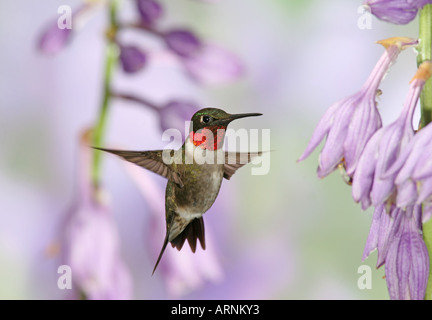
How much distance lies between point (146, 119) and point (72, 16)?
45cm

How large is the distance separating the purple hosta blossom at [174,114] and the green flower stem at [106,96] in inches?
A: 2.4

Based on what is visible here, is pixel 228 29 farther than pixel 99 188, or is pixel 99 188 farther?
pixel 228 29

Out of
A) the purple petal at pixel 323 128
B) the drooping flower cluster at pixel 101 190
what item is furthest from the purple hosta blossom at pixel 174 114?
the purple petal at pixel 323 128

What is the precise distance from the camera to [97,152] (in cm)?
69

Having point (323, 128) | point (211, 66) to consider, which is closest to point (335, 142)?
point (323, 128)

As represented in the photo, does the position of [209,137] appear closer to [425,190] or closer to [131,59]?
[425,190]

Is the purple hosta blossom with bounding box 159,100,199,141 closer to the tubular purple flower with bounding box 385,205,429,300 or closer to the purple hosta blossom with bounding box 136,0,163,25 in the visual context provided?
the purple hosta blossom with bounding box 136,0,163,25

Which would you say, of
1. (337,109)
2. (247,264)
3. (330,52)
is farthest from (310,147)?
(330,52)

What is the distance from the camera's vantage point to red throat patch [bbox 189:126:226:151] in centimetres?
45

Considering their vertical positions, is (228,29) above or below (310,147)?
above

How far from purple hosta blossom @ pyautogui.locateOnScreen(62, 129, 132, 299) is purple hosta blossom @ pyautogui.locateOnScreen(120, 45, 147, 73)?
13 cm

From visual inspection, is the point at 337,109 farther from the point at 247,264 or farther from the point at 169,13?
the point at 169,13

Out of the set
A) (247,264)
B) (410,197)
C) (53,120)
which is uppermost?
(53,120)

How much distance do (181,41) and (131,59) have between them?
2.4 inches
